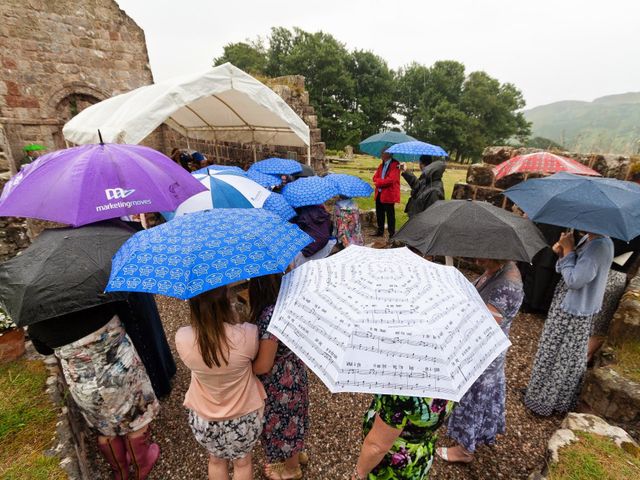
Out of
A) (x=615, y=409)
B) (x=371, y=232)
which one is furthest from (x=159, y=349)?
(x=371, y=232)

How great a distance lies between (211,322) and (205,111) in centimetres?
638

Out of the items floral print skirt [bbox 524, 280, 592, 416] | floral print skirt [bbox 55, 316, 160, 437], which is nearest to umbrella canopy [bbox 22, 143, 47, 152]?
floral print skirt [bbox 55, 316, 160, 437]

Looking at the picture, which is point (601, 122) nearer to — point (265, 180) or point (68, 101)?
point (265, 180)

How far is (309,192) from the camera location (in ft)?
11.7

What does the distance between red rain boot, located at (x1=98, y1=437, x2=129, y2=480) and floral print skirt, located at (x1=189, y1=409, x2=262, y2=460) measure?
2.94 ft

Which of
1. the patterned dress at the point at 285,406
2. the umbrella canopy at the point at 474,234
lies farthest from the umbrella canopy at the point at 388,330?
the patterned dress at the point at 285,406

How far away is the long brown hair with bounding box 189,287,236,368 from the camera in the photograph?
149 centimetres

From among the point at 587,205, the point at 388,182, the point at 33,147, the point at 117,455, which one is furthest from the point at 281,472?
the point at 33,147

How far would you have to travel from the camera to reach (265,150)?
23.9ft

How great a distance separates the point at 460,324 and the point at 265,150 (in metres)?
6.81

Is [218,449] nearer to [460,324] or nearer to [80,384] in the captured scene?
[80,384]

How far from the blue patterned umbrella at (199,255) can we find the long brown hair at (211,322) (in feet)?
0.75

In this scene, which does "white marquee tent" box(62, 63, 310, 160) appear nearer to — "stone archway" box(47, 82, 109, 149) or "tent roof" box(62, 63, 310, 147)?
"tent roof" box(62, 63, 310, 147)

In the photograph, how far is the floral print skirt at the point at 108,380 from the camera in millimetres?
1960
